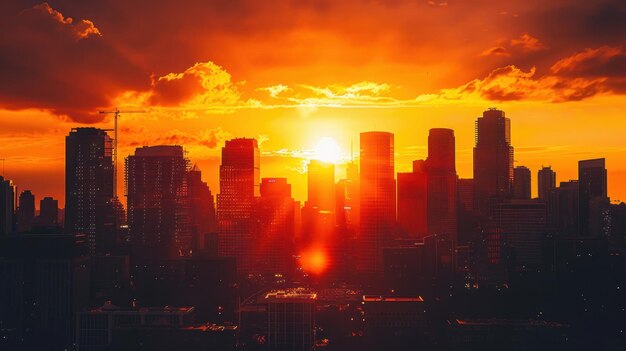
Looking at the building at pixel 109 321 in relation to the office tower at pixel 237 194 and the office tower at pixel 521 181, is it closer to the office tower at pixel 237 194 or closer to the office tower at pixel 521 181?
the office tower at pixel 237 194

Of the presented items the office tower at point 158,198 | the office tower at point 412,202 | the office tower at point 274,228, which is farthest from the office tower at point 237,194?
the office tower at point 412,202

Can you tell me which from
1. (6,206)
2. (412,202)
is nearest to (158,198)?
(6,206)

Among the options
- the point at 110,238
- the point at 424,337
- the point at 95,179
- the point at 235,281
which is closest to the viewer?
the point at 424,337

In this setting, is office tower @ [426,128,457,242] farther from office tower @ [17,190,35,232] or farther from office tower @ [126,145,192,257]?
office tower @ [17,190,35,232]

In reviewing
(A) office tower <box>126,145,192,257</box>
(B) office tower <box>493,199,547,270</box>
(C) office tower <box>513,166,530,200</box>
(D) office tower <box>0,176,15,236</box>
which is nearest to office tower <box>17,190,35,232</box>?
(D) office tower <box>0,176,15,236</box>

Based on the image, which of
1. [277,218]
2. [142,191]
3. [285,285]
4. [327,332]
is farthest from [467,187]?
[327,332]

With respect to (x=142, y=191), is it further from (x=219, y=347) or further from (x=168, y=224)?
(x=219, y=347)
